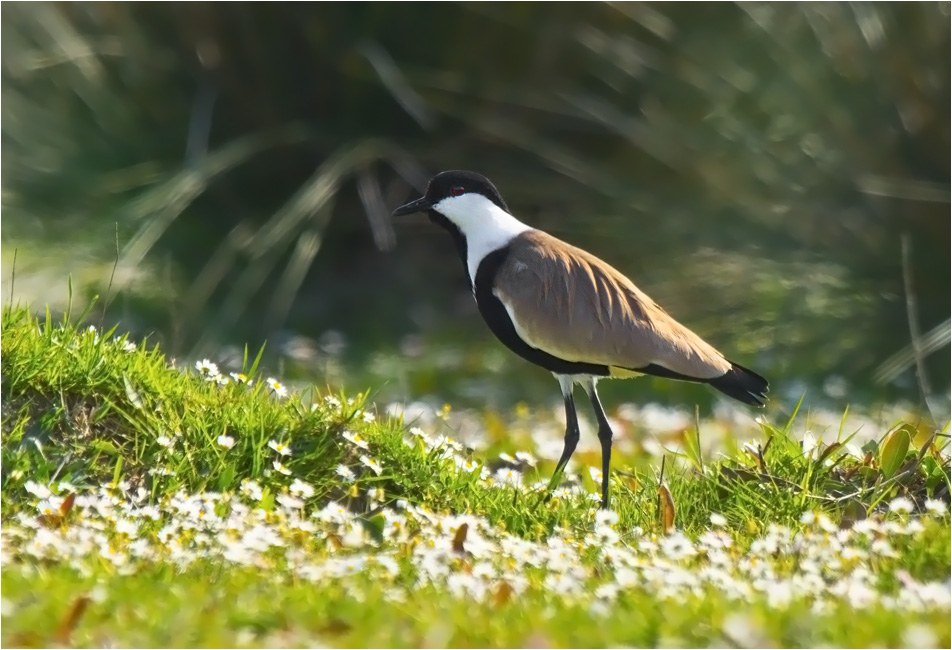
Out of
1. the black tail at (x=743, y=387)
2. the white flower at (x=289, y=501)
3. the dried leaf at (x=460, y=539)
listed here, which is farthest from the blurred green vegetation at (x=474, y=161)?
the dried leaf at (x=460, y=539)

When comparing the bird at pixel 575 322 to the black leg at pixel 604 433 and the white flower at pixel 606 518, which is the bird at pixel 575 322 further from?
the white flower at pixel 606 518

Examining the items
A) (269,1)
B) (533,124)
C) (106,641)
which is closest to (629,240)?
(533,124)

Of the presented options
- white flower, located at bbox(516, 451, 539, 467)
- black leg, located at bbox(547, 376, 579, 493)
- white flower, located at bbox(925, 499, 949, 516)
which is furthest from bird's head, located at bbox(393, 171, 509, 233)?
white flower, located at bbox(925, 499, 949, 516)

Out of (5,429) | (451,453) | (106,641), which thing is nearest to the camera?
(106,641)

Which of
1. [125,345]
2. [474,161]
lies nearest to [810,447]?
[125,345]

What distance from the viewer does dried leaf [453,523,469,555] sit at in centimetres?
321

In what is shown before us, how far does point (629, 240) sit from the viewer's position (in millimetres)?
6613

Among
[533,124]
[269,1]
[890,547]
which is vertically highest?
[269,1]

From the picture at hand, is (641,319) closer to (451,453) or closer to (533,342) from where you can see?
(533,342)

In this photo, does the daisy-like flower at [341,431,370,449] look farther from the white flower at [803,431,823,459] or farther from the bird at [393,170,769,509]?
the white flower at [803,431,823,459]

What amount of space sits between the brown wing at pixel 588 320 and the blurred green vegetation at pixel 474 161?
1973 mm

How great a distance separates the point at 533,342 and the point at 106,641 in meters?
2.02

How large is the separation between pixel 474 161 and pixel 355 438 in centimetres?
345

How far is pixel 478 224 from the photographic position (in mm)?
4480
